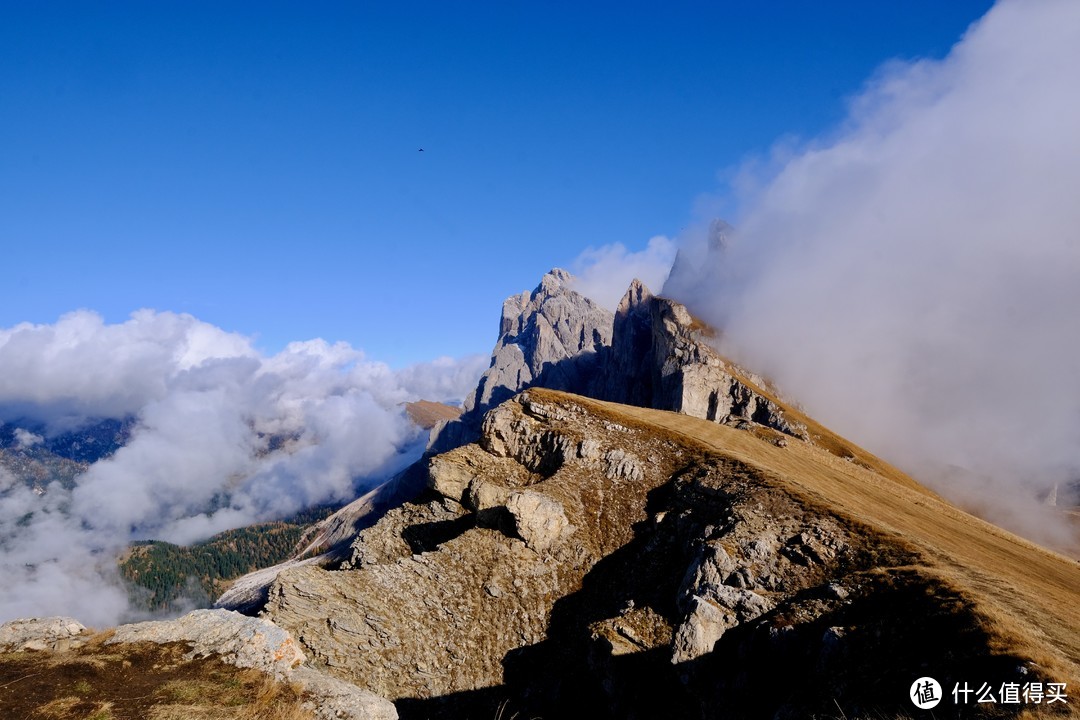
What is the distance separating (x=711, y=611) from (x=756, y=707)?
17.6 ft

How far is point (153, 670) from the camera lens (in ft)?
60.2

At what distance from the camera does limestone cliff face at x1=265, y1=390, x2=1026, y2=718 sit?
25.5 meters

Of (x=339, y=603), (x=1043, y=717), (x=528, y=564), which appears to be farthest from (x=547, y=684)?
(x=1043, y=717)

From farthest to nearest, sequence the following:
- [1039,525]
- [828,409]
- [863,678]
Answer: [828,409], [1039,525], [863,678]

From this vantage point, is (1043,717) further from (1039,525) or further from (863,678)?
(1039,525)

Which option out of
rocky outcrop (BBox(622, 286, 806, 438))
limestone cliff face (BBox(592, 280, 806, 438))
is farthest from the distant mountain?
limestone cliff face (BBox(592, 280, 806, 438))

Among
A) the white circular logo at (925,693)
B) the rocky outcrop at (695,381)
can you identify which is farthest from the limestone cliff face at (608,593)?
the rocky outcrop at (695,381)

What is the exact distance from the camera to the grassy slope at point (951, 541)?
783 inches

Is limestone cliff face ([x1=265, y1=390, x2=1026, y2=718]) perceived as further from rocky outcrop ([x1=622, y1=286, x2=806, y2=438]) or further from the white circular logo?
rocky outcrop ([x1=622, y1=286, x2=806, y2=438])

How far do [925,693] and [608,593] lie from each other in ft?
76.1

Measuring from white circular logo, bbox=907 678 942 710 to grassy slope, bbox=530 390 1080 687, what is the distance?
3229 mm

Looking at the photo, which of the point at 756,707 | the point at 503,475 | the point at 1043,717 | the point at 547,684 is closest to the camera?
the point at 1043,717

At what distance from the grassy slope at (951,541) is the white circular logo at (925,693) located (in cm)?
323

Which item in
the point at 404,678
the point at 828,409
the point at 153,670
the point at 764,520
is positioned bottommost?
the point at 404,678
